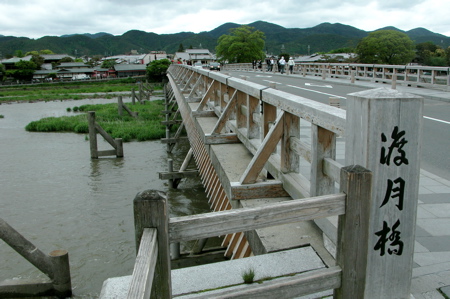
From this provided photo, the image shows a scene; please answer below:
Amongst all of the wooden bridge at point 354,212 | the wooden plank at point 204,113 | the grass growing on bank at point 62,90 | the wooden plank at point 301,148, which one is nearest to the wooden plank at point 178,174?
the wooden plank at point 204,113

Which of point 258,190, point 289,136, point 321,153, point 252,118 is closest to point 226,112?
point 252,118

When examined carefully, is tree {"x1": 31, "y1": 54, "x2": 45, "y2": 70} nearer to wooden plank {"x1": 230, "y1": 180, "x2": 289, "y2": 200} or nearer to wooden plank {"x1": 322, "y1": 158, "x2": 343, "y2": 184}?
wooden plank {"x1": 230, "y1": 180, "x2": 289, "y2": 200}

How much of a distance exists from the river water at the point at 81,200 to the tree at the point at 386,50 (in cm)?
4457

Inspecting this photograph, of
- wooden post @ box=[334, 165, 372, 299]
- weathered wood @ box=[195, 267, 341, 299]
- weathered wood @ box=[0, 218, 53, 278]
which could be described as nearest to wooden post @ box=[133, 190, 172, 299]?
weathered wood @ box=[195, 267, 341, 299]

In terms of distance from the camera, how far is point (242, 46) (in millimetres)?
79812

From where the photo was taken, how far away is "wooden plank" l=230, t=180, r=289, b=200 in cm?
405

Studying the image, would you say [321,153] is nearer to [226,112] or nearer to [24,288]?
[226,112]

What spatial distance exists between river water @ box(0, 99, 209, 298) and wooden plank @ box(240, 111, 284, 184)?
13.9ft

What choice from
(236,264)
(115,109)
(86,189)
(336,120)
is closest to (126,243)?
(86,189)

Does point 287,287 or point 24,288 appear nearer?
point 287,287

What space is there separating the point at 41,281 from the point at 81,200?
5.98 meters

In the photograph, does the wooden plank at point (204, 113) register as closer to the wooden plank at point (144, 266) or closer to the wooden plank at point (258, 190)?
the wooden plank at point (258, 190)

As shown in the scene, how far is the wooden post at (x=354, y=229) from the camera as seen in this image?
205 cm

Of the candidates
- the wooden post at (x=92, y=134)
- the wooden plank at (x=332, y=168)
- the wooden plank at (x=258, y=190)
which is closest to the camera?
the wooden plank at (x=332, y=168)
